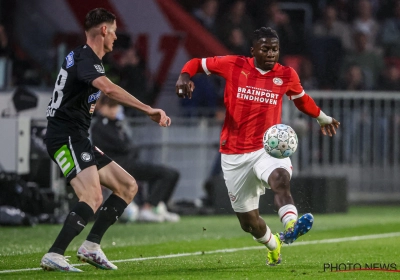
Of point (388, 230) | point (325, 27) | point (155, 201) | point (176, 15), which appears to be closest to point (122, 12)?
point (176, 15)

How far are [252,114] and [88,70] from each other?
1888 mm

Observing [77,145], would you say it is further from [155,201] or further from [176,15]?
[176,15]

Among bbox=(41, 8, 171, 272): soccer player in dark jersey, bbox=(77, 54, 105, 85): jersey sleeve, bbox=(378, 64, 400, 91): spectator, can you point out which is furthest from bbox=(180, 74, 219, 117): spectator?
bbox=(77, 54, 105, 85): jersey sleeve

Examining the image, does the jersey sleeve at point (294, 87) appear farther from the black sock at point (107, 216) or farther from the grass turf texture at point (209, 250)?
the black sock at point (107, 216)

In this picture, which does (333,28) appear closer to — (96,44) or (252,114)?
(252,114)

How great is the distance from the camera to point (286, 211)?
319 inches

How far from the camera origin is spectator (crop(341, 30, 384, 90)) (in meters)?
20.2

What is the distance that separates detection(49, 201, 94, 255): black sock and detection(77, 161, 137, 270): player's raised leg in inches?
12.6

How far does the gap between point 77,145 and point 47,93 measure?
713cm

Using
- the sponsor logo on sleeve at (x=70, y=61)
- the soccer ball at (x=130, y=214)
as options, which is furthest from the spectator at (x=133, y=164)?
the sponsor logo on sleeve at (x=70, y=61)

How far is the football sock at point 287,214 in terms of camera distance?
26.3 ft

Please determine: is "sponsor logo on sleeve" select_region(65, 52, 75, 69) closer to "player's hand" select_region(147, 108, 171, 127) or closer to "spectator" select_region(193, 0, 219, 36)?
"player's hand" select_region(147, 108, 171, 127)

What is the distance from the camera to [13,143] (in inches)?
554

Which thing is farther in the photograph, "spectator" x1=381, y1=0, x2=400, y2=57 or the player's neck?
"spectator" x1=381, y1=0, x2=400, y2=57
